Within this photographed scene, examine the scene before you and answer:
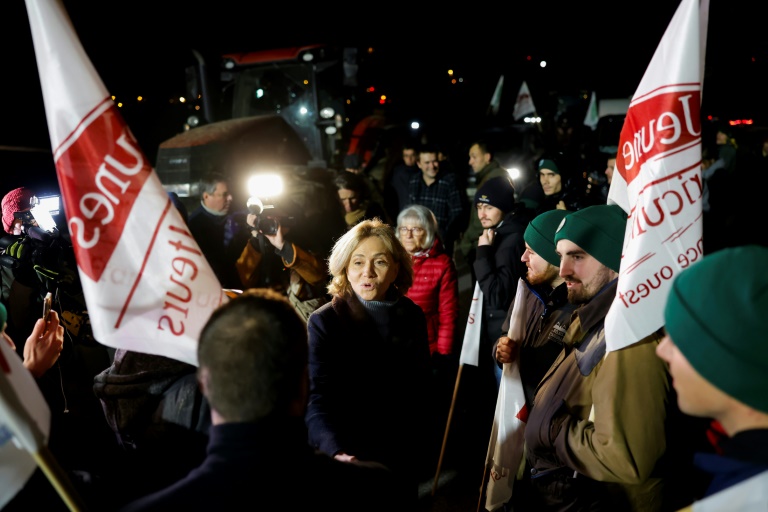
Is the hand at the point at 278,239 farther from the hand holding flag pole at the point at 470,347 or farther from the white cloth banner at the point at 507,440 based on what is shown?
the white cloth banner at the point at 507,440

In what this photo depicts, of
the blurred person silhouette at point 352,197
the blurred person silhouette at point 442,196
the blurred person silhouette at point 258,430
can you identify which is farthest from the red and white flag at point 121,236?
the blurred person silhouette at point 442,196

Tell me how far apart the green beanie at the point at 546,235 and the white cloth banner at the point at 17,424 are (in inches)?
112

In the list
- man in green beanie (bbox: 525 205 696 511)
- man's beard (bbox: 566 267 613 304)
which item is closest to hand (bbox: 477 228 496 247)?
man in green beanie (bbox: 525 205 696 511)

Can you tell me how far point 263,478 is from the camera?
1.47 meters

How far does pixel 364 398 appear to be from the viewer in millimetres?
2979

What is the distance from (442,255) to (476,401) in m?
1.51

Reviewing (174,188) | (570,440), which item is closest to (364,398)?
(570,440)

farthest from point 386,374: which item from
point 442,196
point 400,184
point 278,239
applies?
point 400,184

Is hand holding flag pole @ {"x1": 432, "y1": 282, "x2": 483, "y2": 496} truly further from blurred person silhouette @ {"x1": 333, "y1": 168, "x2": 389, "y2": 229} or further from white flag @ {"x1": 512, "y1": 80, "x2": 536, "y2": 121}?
white flag @ {"x1": 512, "y1": 80, "x2": 536, "y2": 121}

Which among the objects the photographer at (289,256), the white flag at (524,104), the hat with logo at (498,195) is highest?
the white flag at (524,104)

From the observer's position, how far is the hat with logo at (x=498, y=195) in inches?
201

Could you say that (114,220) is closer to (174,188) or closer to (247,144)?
(174,188)

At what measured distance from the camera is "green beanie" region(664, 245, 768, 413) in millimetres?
1448

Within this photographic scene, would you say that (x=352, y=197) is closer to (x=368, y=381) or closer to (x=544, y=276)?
(x=544, y=276)
